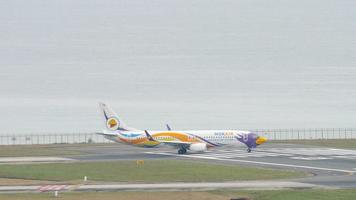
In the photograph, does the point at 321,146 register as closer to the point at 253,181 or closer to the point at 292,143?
the point at 292,143

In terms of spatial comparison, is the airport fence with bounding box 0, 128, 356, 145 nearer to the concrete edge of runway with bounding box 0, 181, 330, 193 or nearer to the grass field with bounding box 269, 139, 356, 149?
the grass field with bounding box 269, 139, 356, 149

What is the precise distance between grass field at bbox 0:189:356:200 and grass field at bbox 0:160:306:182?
9.59 meters

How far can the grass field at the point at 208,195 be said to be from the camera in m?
54.5

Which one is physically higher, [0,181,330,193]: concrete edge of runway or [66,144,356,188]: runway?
[66,144,356,188]: runway

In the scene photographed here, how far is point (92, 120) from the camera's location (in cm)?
18150

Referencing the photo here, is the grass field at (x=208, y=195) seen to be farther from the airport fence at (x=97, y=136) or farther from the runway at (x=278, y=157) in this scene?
the airport fence at (x=97, y=136)

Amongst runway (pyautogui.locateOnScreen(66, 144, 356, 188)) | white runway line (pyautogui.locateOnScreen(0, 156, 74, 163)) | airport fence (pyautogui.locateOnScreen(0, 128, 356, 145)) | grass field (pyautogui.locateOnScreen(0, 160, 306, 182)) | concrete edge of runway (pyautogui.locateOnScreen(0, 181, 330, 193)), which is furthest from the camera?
airport fence (pyautogui.locateOnScreen(0, 128, 356, 145))

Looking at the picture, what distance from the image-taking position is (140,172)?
74.0 metres

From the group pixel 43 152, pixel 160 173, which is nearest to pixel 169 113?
pixel 43 152

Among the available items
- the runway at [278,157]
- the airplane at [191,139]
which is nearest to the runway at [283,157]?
the runway at [278,157]

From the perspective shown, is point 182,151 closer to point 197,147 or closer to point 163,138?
point 197,147

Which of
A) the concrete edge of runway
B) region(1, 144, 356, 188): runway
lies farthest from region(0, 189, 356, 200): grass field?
region(1, 144, 356, 188): runway

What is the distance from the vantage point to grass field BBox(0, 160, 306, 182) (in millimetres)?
68562

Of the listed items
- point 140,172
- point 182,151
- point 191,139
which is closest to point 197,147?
point 191,139
